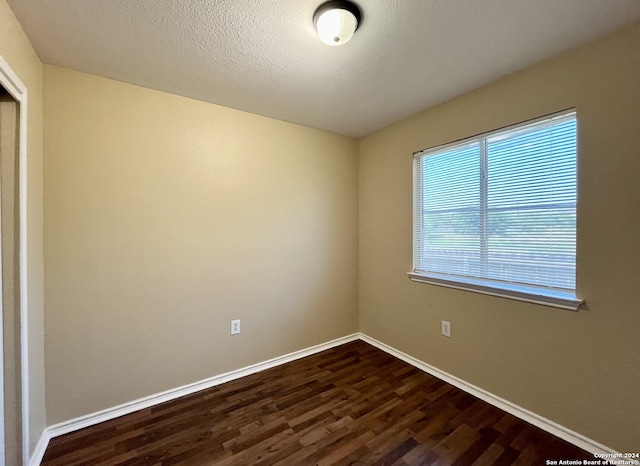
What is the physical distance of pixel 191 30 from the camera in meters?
1.42

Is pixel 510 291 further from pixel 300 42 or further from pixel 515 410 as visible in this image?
pixel 300 42

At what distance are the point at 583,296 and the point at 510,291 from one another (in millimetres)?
366

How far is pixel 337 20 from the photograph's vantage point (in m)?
1.28

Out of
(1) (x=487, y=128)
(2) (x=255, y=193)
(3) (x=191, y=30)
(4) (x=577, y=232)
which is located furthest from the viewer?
(2) (x=255, y=193)

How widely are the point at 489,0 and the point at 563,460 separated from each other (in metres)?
2.44

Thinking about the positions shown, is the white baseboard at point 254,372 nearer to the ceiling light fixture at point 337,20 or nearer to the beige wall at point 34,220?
the beige wall at point 34,220

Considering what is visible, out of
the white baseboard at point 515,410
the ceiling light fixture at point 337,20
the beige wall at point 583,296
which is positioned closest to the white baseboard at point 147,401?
the white baseboard at point 515,410

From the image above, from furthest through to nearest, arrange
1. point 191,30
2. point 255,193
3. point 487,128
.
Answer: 1. point 255,193
2. point 487,128
3. point 191,30

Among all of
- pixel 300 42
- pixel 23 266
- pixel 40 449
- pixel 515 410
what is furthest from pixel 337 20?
pixel 40 449

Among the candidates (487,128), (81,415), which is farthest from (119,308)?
(487,128)

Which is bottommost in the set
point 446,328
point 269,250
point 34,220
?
point 446,328

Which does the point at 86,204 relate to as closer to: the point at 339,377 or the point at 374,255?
the point at 339,377

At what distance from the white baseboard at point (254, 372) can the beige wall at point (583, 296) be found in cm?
5

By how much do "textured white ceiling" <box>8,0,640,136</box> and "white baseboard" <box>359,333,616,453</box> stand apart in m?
2.32
